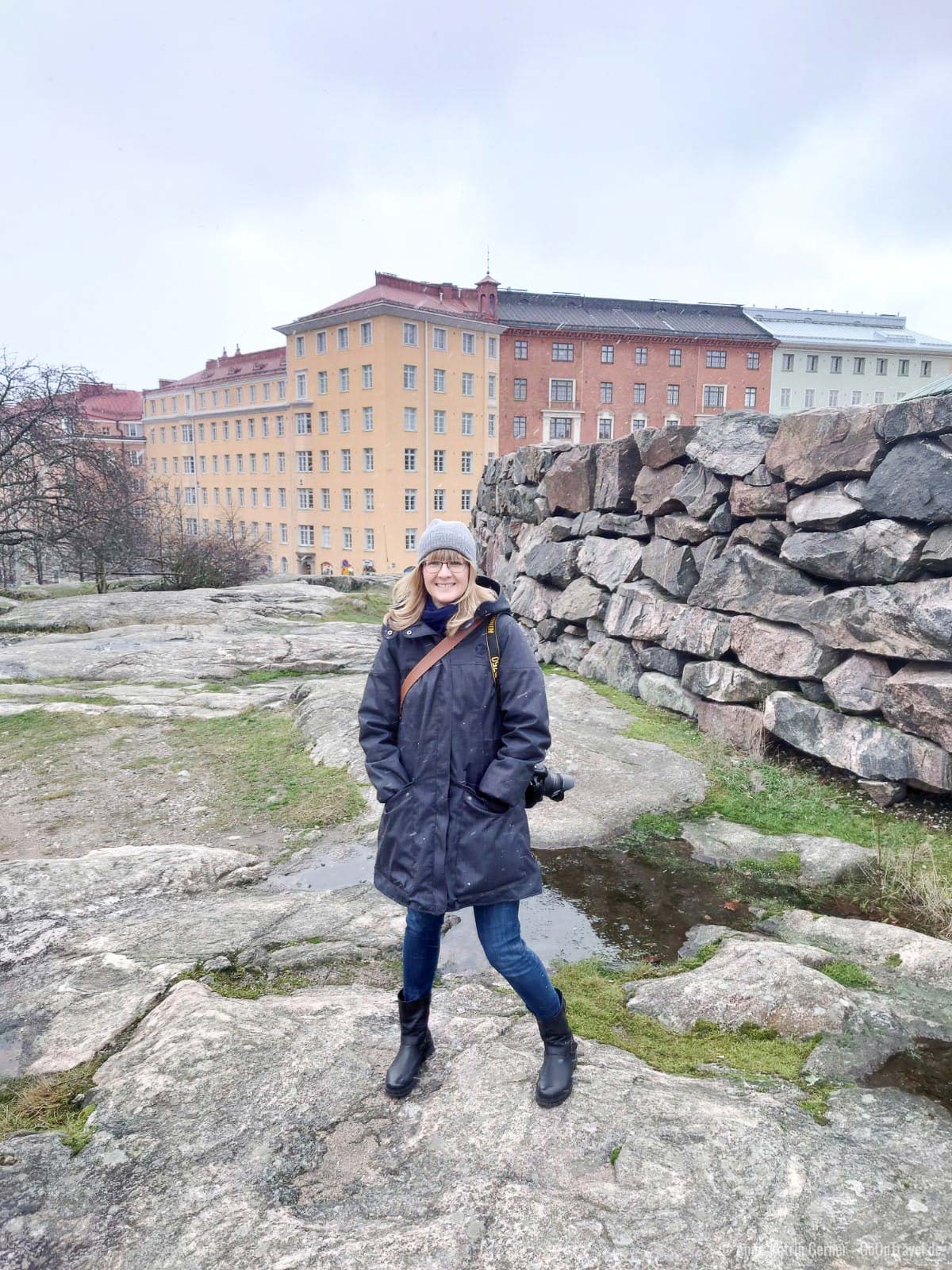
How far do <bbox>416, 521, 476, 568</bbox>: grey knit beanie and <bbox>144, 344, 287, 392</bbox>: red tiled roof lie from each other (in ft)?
174

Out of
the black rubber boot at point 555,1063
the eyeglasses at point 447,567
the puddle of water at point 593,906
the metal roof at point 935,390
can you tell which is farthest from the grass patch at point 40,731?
the metal roof at point 935,390

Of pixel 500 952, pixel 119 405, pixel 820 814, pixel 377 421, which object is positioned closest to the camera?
pixel 500 952

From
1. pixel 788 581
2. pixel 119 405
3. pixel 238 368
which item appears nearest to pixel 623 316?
pixel 238 368

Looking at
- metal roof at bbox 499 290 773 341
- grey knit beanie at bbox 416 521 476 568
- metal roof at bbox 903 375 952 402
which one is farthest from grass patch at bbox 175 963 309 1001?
metal roof at bbox 499 290 773 341

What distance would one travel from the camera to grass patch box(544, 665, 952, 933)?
16.5 ft

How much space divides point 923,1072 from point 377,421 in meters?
44.1

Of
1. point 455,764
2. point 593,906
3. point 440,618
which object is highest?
point 440,618

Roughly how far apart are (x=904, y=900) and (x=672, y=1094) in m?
2.86

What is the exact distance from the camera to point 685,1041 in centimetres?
340

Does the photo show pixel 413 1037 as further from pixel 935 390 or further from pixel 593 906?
pixel 935 390

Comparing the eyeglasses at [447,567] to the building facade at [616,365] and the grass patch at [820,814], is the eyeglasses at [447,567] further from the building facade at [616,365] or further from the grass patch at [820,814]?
the building facade at [616,365]

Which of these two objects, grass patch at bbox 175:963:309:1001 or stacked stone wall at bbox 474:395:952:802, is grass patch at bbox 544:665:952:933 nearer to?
stacked stone wall at bbox 474:395:952:802

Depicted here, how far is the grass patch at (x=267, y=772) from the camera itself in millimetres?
6395

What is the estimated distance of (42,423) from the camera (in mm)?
19484
